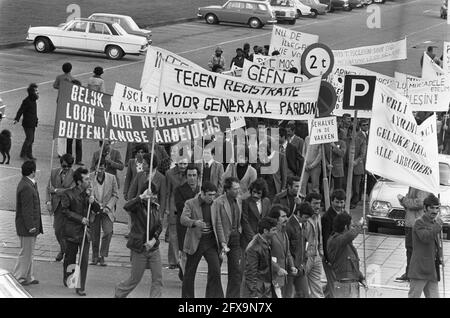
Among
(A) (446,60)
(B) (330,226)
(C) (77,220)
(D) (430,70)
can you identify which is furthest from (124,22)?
(B) (330,226)

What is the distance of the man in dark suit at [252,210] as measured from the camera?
1536 centimetres

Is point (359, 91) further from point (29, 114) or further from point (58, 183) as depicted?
point (29, 114)

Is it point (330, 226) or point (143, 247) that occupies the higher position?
point (330, 226)

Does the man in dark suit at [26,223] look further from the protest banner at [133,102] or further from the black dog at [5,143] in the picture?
the black dog at [5,143]

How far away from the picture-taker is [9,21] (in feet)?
161

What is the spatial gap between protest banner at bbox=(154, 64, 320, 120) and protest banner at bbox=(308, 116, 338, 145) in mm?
502

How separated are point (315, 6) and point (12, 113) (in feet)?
126

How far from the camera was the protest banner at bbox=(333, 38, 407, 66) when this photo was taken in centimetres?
2370

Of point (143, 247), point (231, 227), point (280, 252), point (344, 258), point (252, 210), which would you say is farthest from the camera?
point (252, 210)

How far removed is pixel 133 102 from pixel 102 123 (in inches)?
27.0

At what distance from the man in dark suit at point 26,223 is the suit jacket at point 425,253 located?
461 centimetres

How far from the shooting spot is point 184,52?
4581cm

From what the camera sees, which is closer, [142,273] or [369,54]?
[142,273]
